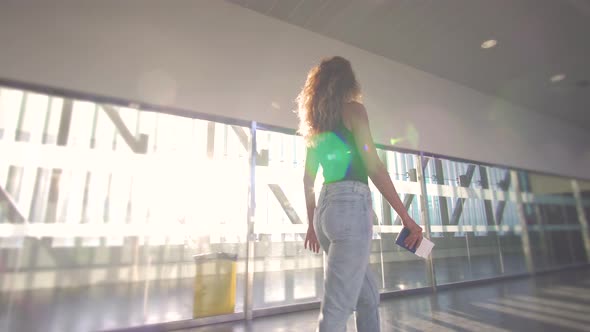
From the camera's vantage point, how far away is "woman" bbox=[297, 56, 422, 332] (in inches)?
36.2

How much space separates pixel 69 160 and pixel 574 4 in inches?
198

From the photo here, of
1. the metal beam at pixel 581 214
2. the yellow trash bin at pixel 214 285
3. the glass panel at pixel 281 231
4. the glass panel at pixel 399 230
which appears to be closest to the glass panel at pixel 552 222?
the metal beam at pixel 581 214

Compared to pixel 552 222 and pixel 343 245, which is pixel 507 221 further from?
pixel 343 245

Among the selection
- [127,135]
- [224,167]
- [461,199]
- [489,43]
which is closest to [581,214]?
[461,199]

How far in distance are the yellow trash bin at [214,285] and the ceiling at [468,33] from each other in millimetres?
2534

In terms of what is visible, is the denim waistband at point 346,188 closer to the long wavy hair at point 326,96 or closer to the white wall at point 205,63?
the long wavy hair at point 326,96

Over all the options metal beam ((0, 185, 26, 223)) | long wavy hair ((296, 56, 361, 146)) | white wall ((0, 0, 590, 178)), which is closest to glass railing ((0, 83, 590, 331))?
metal beam ((0, 185, 26, 223))

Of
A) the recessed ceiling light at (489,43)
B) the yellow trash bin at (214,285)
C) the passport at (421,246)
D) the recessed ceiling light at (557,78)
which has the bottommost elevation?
the yellow trash bin at (214,285)

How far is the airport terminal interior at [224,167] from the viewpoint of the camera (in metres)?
2.26

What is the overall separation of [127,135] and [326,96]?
2159 mm

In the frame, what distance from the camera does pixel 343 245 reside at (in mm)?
926

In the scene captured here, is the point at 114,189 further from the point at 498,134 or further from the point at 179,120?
the point at 498,134

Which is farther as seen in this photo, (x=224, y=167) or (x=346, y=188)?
(x=224, y=167)

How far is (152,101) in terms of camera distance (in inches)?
104
